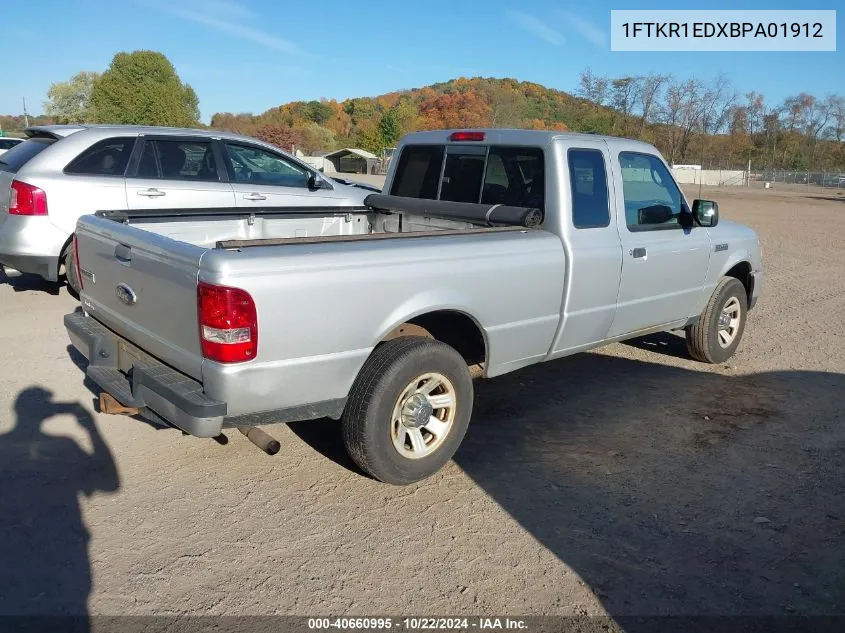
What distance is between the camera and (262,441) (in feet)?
11.8

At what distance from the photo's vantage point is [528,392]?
18.9 ft

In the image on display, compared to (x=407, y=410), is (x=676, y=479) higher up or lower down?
lower down

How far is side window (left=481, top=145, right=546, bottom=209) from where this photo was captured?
483 centimetres

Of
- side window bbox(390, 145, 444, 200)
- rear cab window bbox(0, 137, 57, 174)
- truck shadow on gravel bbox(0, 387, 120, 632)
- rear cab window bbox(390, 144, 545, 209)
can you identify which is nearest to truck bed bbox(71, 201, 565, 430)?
rear cab window bbox(390, 144, 545, 209)

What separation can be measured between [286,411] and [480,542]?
113 centimetres

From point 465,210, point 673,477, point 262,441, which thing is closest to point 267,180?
point 465,210

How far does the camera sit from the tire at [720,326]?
20.4 feet

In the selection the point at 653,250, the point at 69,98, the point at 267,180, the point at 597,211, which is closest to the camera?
the point at 597,211

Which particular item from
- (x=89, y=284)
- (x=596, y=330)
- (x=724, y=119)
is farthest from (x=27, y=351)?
(x=724, y=119)

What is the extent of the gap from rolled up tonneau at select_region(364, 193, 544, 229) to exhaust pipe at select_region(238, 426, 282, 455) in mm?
2061

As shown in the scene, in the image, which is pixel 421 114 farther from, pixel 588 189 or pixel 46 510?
pixel 46 510

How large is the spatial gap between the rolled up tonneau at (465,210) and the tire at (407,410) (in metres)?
1.09

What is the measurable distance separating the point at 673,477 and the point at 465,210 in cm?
216

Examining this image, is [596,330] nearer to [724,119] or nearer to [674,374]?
[674,374]
